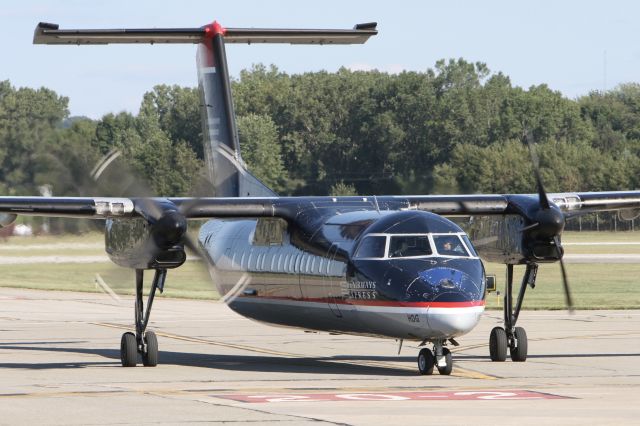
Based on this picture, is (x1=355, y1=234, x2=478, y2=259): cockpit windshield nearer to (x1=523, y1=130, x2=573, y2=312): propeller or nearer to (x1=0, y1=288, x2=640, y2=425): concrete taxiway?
(x1=0, y1=288, x2=640, y2=425): concrete taxiway

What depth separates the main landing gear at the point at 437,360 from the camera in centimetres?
1966

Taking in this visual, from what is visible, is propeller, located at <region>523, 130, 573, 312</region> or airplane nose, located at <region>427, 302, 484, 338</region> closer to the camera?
airplane nose, located at <region>427, 302, 484, 338</region>

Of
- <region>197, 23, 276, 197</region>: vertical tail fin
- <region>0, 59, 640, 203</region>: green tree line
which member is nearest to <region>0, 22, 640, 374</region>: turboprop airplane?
<region>197, 23, 276, 197</region>: vertical tail fin

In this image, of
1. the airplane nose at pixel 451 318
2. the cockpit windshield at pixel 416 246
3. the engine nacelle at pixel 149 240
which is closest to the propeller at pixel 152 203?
the engine nacelle at pixel 149 240

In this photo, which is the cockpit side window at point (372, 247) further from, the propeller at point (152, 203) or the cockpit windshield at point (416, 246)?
the propeller at point (152, 203)

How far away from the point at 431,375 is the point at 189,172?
23.2 m

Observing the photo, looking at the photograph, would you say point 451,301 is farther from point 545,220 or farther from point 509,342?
point 509,342

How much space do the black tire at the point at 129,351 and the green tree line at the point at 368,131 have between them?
14344 millimetres

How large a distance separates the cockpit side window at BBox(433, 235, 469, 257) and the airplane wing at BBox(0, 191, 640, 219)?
3.22 meters

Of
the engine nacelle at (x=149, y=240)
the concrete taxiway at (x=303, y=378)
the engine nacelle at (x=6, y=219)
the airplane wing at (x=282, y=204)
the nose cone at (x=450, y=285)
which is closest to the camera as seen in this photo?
the concrete taxiway at (x=303, y=378)

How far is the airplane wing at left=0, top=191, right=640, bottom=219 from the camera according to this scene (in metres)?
21.9

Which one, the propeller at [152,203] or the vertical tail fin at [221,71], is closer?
the propeller at [152,203]

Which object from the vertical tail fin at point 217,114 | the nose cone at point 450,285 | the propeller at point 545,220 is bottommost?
the nose cone at point 450,285

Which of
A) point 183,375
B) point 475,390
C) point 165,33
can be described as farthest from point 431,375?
point 165,33
